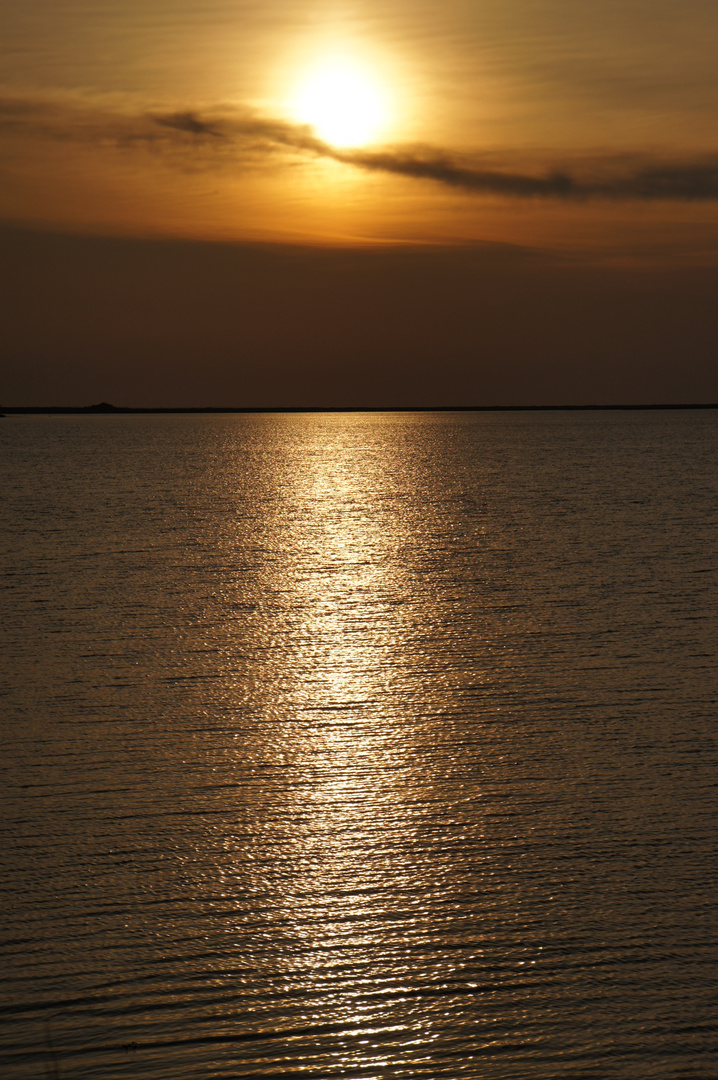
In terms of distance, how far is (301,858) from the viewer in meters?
14.0

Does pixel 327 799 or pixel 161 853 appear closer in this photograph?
pixel 161 853

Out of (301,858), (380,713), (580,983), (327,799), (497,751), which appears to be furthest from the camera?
(380,713)

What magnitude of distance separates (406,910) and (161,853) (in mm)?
3700

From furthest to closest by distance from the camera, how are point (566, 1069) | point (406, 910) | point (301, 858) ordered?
point (301, 858) → point (406, 910) → point (566, 1069)

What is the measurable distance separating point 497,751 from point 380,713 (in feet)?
11.1

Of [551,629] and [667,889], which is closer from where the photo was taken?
[667,889]

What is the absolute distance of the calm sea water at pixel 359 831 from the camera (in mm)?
10047

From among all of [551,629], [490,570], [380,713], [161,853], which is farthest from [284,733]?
[490,570]

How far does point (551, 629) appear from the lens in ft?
99.3

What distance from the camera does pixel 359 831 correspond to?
48.9 ft

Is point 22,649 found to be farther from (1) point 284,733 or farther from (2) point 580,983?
(2) point 580,983

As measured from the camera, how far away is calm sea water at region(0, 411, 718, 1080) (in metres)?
10.0

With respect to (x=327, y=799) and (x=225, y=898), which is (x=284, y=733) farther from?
(x=225, y=898)

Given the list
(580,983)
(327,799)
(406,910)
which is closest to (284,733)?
(327,799)
